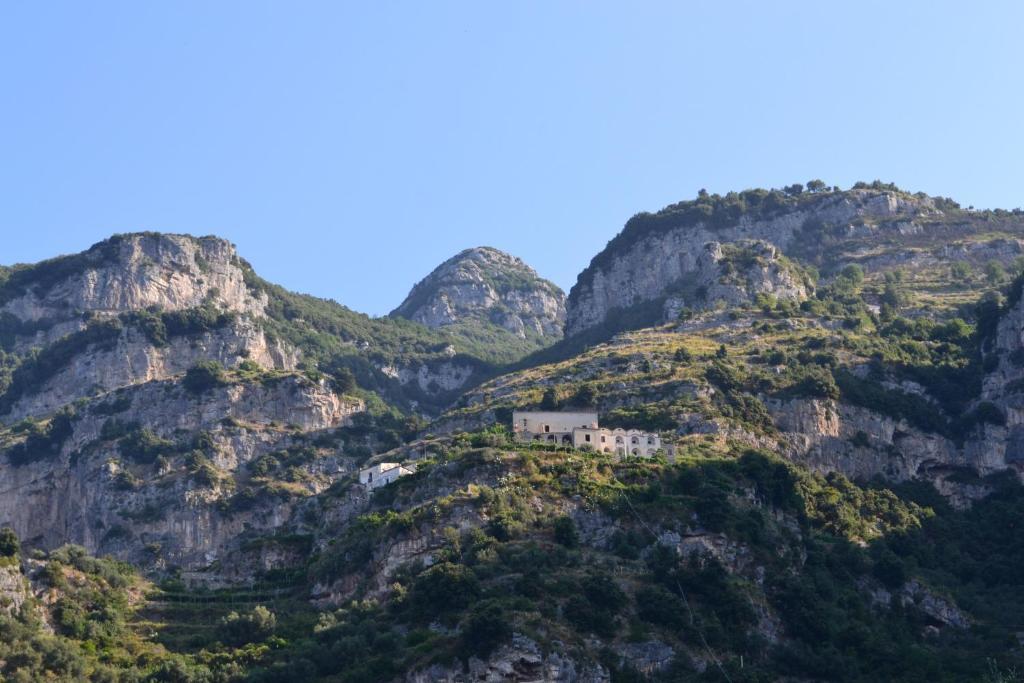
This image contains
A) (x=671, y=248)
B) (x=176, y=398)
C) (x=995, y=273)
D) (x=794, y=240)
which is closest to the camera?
(x=176, y=398)

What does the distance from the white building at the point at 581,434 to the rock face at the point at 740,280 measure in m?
45.7

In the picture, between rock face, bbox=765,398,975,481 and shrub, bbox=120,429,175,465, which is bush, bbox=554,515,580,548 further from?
shrub, bbox=120,429,175,465

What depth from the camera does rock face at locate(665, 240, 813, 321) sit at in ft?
534

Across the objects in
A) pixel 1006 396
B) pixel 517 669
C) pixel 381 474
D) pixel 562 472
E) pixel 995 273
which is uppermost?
pixel 995 273

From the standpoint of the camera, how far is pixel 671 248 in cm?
18962

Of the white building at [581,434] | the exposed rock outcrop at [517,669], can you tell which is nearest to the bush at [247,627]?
the exposed rock outcrop at [517,669]

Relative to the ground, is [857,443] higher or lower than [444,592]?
higher

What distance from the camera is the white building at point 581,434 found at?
4462 inches

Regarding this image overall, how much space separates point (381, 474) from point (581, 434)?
1494cm

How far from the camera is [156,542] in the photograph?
434 feet

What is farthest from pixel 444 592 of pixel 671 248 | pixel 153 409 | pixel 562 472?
pixel 671 248

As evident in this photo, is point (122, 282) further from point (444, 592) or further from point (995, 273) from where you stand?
point (444, 592)

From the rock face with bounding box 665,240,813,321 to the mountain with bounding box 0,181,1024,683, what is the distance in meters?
0.61

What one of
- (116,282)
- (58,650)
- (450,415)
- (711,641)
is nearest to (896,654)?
(711,641)
